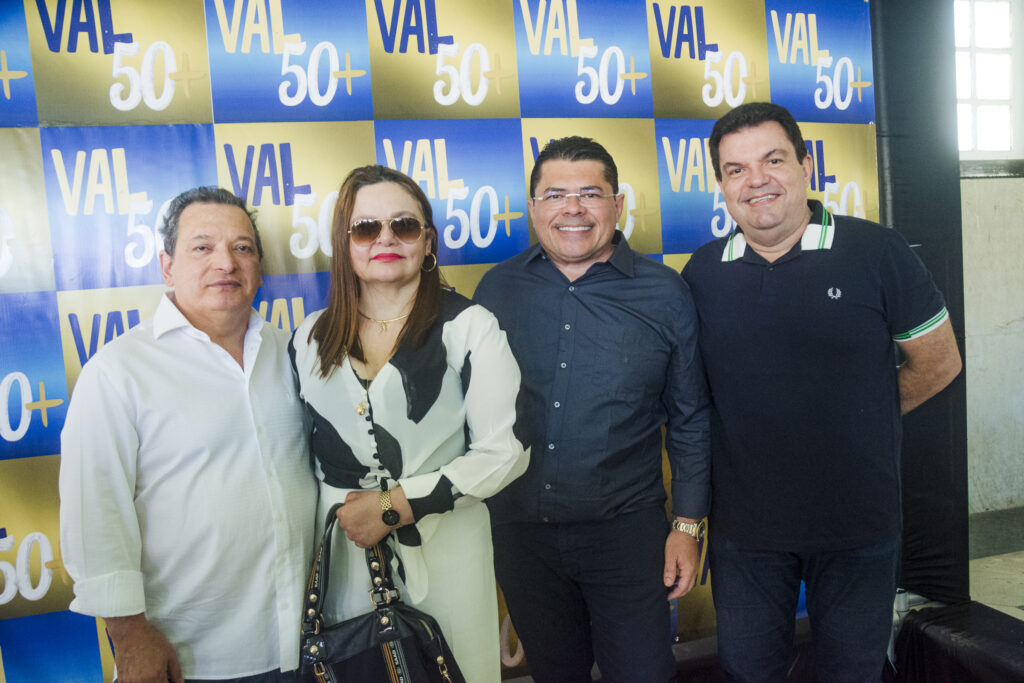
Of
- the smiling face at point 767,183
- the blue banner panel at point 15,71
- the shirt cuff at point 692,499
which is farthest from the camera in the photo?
the blue banner panel at point 15,71

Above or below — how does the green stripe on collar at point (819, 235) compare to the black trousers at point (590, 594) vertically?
above

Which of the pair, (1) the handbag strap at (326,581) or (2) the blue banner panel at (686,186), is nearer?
(1) the handbag strap at (326,581)

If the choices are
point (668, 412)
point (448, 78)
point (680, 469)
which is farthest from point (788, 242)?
point (448, 78)

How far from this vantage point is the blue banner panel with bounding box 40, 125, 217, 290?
216 cm

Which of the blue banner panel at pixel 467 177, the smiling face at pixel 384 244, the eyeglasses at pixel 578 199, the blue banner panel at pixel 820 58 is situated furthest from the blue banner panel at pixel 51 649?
the blue banner panel at pixel 820 58

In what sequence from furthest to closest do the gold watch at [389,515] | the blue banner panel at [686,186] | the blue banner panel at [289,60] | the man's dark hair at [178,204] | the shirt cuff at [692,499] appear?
the blue banner panel at [686,186]
the blue banner panel at [289,60]
the shirt cuff at [692,499]
the man's dark hair at [178,204]
the gold watch at [389,515]

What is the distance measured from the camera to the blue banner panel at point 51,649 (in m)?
2.16

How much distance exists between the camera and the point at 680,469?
1.98 meters

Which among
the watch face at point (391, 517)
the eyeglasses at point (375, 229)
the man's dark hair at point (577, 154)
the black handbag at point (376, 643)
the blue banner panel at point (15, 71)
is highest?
the blue banner panel at point (15, 71)

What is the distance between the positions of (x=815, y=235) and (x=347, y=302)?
1.38 meters

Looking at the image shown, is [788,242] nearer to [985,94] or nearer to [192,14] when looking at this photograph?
[192,14]

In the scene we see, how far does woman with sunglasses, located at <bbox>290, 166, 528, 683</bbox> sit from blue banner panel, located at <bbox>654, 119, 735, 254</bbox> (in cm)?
127

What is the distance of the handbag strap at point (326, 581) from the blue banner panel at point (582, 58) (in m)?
1.70

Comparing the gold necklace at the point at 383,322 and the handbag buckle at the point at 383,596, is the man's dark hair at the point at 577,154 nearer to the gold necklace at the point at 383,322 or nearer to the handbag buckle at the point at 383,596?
the gold necklace at the point at 383,322
